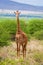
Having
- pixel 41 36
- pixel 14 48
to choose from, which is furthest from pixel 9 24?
pixel 14 48

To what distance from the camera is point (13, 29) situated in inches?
665

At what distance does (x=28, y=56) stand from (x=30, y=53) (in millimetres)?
641

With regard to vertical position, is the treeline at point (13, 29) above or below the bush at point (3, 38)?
below

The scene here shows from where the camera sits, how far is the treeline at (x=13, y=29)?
493 inches

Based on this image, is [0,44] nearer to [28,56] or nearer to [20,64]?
[28,56]

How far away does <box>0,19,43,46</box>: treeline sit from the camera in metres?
12.5

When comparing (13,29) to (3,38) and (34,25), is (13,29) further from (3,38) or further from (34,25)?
(3,38)

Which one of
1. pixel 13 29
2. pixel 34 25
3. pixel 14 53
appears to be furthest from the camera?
pixel 34 25

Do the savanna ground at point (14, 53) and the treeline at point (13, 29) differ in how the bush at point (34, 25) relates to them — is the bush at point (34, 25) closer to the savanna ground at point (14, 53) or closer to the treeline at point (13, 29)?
the treeline at point (13, 29)

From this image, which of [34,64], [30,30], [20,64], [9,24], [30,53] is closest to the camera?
[20,64]

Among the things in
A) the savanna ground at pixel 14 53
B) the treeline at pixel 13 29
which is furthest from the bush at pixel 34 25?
the savanna ground at pixel 14 53

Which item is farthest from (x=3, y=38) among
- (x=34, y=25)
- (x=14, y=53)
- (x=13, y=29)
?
(x=34, y=25)

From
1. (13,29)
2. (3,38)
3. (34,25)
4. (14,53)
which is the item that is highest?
(3,38)

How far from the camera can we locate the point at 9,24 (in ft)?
55.2
